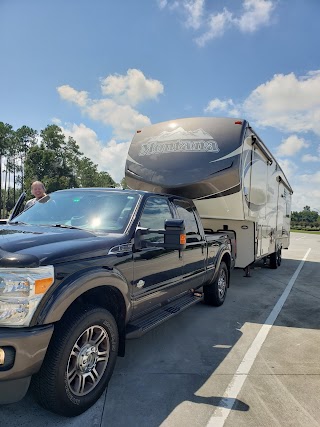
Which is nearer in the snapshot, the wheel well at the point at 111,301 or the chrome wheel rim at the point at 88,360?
the chrome wheel rim at the point at 88,360

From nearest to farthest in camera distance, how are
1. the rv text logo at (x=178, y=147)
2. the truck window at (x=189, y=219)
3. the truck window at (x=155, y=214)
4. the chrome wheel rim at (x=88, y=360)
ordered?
the chrome wheel rim at (x=88, y=360)
the truck window at (x=155, y=214)
the truck window at (x=189, y=219)
the rv text logo at (x=178, y=147)

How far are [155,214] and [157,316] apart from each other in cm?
123

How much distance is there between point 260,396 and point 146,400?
43.6 inches

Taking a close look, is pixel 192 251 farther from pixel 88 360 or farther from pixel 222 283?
pixel 88 360

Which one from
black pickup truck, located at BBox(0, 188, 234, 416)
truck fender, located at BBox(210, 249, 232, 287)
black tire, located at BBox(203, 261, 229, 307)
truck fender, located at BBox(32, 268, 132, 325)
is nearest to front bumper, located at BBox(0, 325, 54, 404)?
black pickup truck, located at BBox(0, 188, 234, 416)

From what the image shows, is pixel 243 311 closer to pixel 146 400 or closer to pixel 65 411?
pixel 146 400

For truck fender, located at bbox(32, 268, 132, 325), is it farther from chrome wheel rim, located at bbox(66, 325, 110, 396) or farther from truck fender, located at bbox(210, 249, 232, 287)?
truck fender, located at bbox(210, 249, 232, 287)

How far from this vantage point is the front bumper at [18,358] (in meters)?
2.38

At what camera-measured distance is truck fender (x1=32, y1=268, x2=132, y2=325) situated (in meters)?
2.54

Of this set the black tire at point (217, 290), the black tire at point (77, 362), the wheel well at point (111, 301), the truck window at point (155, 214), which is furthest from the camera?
the black tire at point (217, 290)

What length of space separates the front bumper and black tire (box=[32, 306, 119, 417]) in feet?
0.61

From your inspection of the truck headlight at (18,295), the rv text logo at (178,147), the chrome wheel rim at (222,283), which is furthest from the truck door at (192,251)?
the truck headlight at (18,295)

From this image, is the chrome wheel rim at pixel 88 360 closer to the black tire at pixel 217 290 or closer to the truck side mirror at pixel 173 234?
the truck side mirror at pixel 173 234

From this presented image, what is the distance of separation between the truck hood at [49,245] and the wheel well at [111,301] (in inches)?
14.7
